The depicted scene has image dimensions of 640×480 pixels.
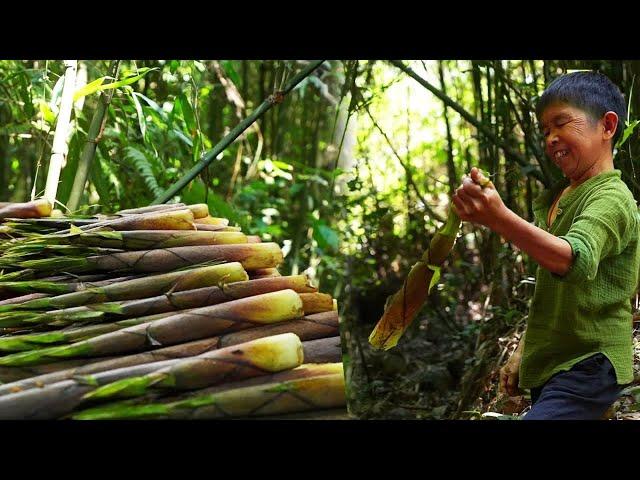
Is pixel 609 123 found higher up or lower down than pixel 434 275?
higher up

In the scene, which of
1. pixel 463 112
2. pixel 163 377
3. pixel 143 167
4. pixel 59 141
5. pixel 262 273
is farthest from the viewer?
pixel 143 167

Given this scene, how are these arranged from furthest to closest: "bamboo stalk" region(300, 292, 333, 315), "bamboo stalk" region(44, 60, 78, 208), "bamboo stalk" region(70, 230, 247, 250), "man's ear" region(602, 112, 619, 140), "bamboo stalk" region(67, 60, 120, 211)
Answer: "bamboo stalk" region(67, 60, 120, 211)
"bamboo stalk" region(44, 60, 78, 208)
"man's ear" region(602, 112, 619, 140)
"bamboo stalk" region(70, 230, 247, 250)
"bamboo stalk" region(300, 292, 333, 315)

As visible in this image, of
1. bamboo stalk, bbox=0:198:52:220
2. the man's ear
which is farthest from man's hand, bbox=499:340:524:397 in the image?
bamboo stalk, bbox=0:198:52:220

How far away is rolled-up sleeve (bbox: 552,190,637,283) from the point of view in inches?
47.1

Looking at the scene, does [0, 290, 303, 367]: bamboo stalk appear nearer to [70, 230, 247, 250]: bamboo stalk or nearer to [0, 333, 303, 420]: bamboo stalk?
[0, 333, 303, 420]: bamboo stalk

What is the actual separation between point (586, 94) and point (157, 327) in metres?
0.87

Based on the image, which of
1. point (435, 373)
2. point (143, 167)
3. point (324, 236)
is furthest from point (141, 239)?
point (324, 236)

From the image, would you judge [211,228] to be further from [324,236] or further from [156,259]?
[324,236]

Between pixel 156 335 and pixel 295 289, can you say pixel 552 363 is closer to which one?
pixel 295 289

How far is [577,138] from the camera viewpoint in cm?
141

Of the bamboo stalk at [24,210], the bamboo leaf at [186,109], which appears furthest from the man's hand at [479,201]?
the bamboo leaf at [186,109]

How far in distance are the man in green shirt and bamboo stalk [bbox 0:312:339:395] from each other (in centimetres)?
37

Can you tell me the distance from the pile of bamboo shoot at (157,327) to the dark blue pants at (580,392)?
416 mm
